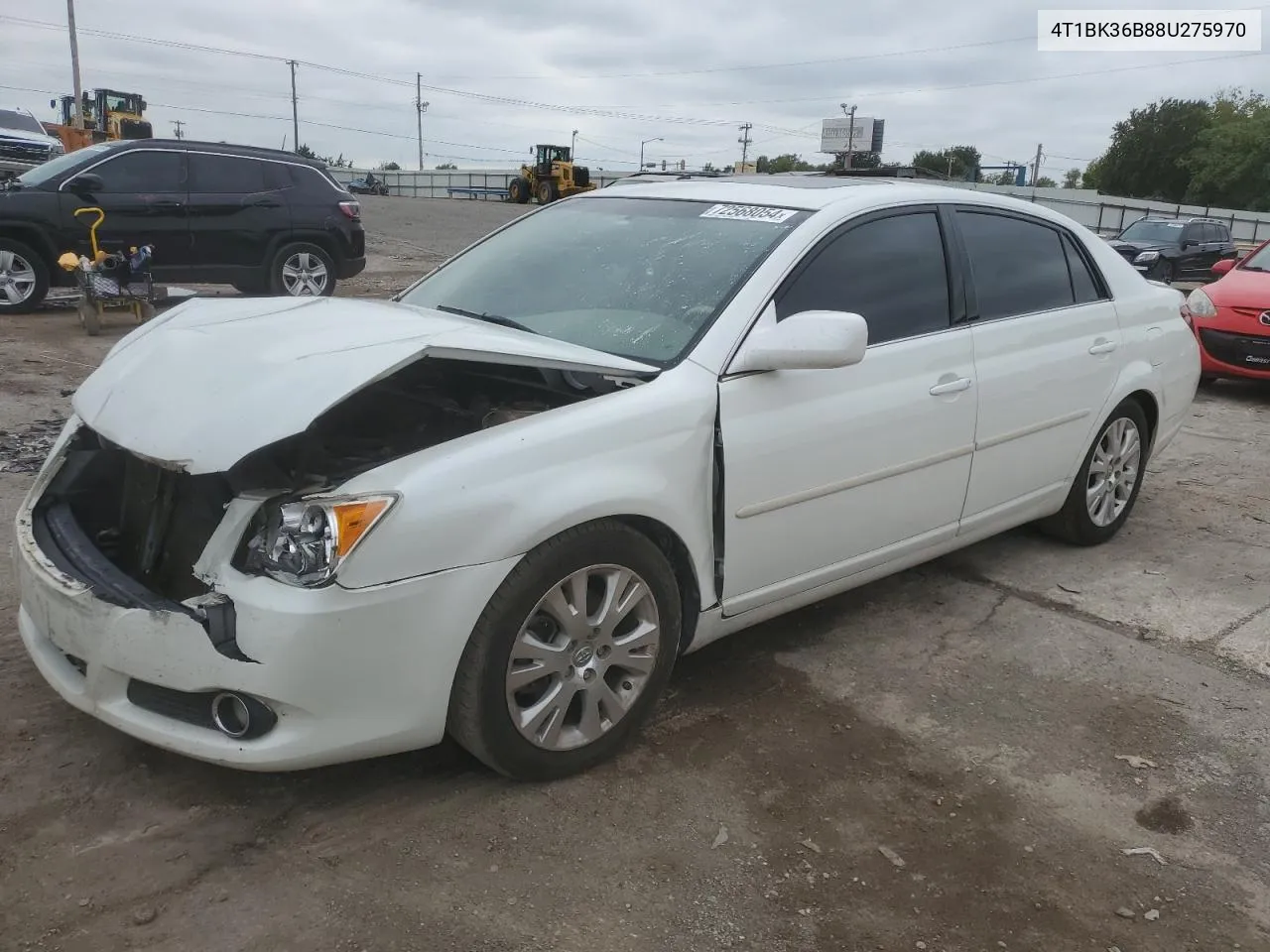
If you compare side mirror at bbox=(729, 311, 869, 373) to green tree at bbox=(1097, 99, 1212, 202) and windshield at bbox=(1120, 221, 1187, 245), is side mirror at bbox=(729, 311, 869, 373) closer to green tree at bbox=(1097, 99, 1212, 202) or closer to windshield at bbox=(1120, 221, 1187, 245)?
windshield at bbox=(1120, 221, 1187, 245)

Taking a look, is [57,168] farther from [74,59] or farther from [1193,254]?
[74,59]

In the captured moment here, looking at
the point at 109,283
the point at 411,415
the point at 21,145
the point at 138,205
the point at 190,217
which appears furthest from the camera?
the point at 21,145

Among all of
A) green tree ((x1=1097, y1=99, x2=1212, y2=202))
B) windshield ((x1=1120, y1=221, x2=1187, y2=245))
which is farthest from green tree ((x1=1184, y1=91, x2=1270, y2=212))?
windshield ((x1=1120, y1=221, x2=1187, y2=245))

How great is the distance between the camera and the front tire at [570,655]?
256 centimetres

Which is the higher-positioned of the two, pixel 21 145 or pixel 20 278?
pixel 21 145

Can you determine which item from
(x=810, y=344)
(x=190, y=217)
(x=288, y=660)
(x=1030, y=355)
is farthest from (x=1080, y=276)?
(x=190, y=217)

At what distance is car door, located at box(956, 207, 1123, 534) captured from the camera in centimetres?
391

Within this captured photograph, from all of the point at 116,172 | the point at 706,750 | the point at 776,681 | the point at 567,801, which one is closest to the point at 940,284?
the point at 776,681

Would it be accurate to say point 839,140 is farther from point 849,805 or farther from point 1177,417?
point 849,805

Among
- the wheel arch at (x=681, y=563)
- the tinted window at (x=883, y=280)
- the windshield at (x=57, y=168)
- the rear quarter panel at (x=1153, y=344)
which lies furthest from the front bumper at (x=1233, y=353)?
the windshield at (x=57, y=168)

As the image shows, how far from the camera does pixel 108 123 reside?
36.9 metres

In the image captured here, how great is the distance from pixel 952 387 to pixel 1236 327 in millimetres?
6430

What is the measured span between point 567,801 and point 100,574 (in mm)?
1349

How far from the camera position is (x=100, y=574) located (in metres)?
2.63
